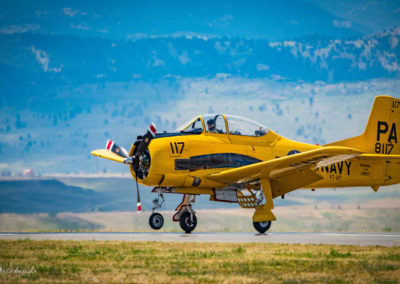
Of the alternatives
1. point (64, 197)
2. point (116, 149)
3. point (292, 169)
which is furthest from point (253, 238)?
point (64, 197)

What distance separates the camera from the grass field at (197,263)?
11.3 meters

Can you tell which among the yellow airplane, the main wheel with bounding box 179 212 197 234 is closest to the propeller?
the yellow airplane

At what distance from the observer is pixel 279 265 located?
12.7 m

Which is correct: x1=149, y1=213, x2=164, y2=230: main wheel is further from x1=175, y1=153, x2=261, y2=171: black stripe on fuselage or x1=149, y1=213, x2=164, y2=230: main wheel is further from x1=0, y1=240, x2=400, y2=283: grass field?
x1=0, y1=240, x2=400, y2=283: grass field

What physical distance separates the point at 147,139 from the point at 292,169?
492 centimetres

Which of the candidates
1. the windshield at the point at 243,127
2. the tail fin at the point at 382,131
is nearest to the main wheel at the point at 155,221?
the windshield at the point at 243,127

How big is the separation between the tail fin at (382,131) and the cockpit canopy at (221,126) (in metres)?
4.09

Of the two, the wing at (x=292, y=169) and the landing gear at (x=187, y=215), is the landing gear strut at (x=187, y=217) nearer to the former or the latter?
the landing gear at (x=187, y=215)

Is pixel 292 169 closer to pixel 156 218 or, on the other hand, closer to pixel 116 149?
pixel 156 218

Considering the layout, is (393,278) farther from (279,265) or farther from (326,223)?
(326,223)

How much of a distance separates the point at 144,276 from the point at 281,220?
7318 cm

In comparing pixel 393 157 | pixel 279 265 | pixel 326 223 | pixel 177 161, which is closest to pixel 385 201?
pixel 326 223

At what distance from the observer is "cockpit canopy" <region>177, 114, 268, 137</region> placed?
21.4 meters

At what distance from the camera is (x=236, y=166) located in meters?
21.7
